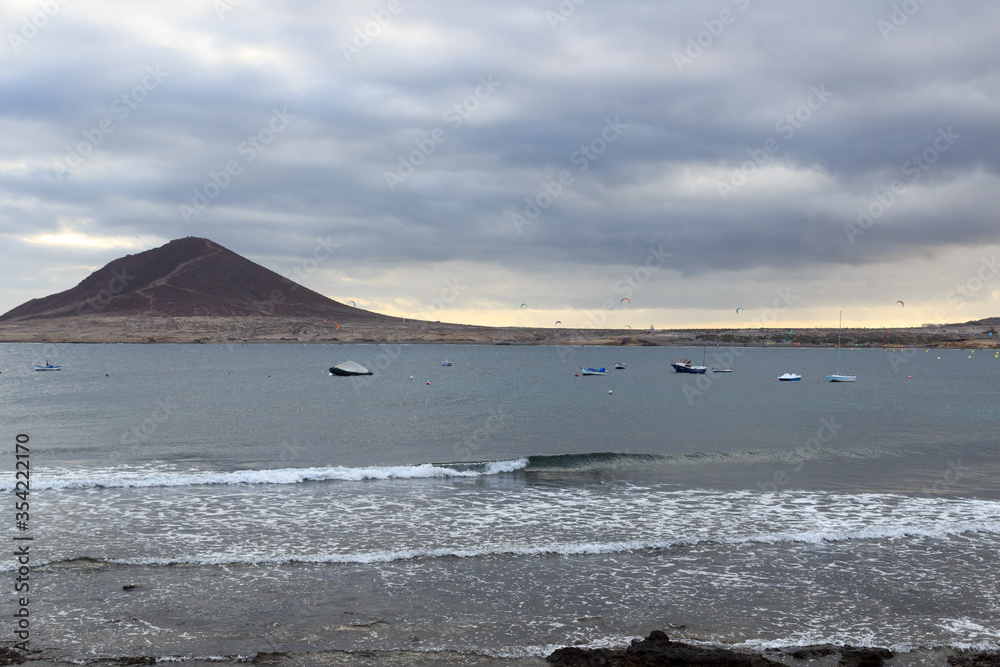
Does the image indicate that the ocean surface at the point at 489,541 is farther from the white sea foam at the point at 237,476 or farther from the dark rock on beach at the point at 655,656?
the dark rock on beach at the point at 655,656

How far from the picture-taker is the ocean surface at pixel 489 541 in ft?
42.4

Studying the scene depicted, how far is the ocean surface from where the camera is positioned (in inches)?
509

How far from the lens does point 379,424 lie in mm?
50031

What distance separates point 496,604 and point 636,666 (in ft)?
12.7

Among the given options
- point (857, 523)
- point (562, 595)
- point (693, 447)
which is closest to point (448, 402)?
point (693, 447)

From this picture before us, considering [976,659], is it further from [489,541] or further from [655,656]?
[489,541]
